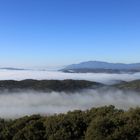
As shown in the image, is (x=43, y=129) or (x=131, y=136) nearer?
(x=131, y=136)

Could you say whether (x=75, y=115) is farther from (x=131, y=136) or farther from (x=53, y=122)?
(x=131, y=136)

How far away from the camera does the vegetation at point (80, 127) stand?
41250mm

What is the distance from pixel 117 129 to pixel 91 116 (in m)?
7.02

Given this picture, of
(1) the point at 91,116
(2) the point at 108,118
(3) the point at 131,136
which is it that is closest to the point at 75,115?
(1) the point at 91,116

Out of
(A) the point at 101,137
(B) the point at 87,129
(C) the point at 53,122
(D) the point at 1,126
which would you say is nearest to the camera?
(A) the point at 101,137

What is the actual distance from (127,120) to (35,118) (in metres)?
14.2

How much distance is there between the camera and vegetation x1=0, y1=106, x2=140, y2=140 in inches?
1624

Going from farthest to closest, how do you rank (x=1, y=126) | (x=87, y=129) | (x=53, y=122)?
(x=1, y=126)
(x=53, y=122)
(x=87, y=129)

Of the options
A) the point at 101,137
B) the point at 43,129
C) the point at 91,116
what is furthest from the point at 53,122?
the point at 101,137

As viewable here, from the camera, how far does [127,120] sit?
44.3m

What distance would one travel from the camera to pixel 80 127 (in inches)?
1816

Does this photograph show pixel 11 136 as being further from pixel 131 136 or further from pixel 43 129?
pixel 131 136

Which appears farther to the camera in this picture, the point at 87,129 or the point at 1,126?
the point at 1,126

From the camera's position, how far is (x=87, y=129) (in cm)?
4400
